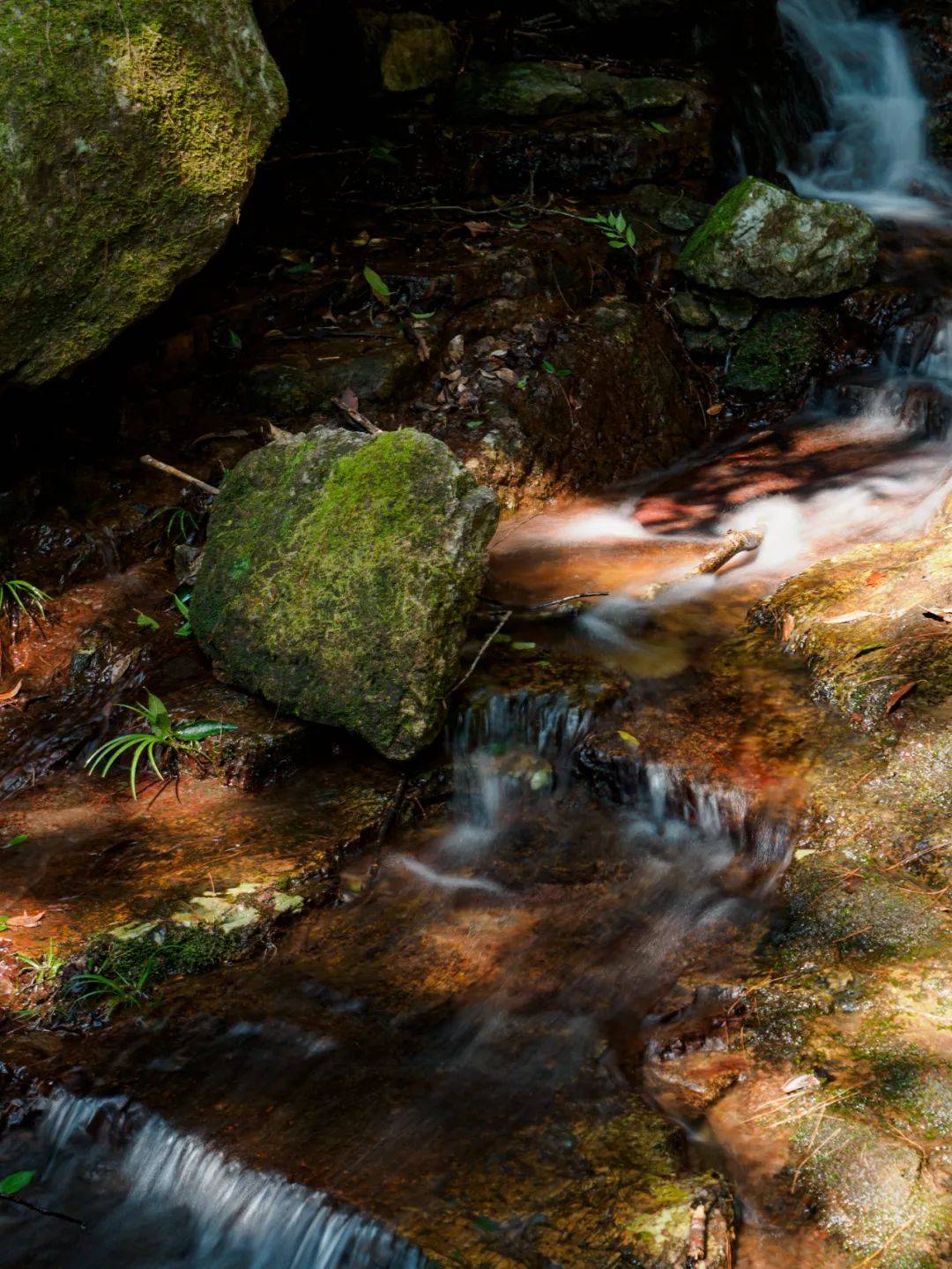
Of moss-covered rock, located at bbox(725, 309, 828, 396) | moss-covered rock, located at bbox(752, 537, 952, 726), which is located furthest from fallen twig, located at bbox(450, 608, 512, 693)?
moss-covered rock, located at bbox(725, 309, 828, 396)

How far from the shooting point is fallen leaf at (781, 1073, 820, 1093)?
9.41 feet

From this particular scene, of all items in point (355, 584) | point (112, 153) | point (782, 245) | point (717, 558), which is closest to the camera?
point (355, 584)

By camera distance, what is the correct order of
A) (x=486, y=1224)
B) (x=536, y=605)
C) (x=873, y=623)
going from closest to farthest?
(x=486, y=1224) < (x=873, y=623) < (x=536, y=605)

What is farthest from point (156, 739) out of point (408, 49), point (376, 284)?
point (408, 49)

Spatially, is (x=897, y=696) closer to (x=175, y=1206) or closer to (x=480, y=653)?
(x=480, y=653)

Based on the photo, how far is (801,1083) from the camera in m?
2.89

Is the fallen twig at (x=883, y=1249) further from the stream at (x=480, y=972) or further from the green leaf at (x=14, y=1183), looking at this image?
the green leaf at (x=14, y=1183)

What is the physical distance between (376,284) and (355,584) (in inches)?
129

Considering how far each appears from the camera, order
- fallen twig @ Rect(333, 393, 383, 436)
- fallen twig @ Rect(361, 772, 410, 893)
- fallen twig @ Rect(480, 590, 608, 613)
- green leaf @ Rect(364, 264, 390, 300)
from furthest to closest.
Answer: green leaf @ Rect(364, 264, 390, 300) → fallen twig @ Rect(333, 393, 383, 436) → fallen twig @ Rect(480, 590, 608, 613) → fallen twig @ Rect(361, 772, 410, 893)

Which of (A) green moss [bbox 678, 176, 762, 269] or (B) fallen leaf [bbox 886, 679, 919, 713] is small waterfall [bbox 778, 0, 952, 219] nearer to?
(A) green moss [bbox 678, 176, 762, 269]

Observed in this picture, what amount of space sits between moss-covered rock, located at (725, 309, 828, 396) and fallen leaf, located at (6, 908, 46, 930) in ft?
19.4

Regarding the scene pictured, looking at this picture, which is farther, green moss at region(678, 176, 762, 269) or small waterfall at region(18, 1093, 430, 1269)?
green moss at region(678, 176, 762, 269)

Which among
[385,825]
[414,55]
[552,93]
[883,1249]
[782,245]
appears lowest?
[883,1249]

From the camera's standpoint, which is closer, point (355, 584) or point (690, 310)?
point (355, 584)
